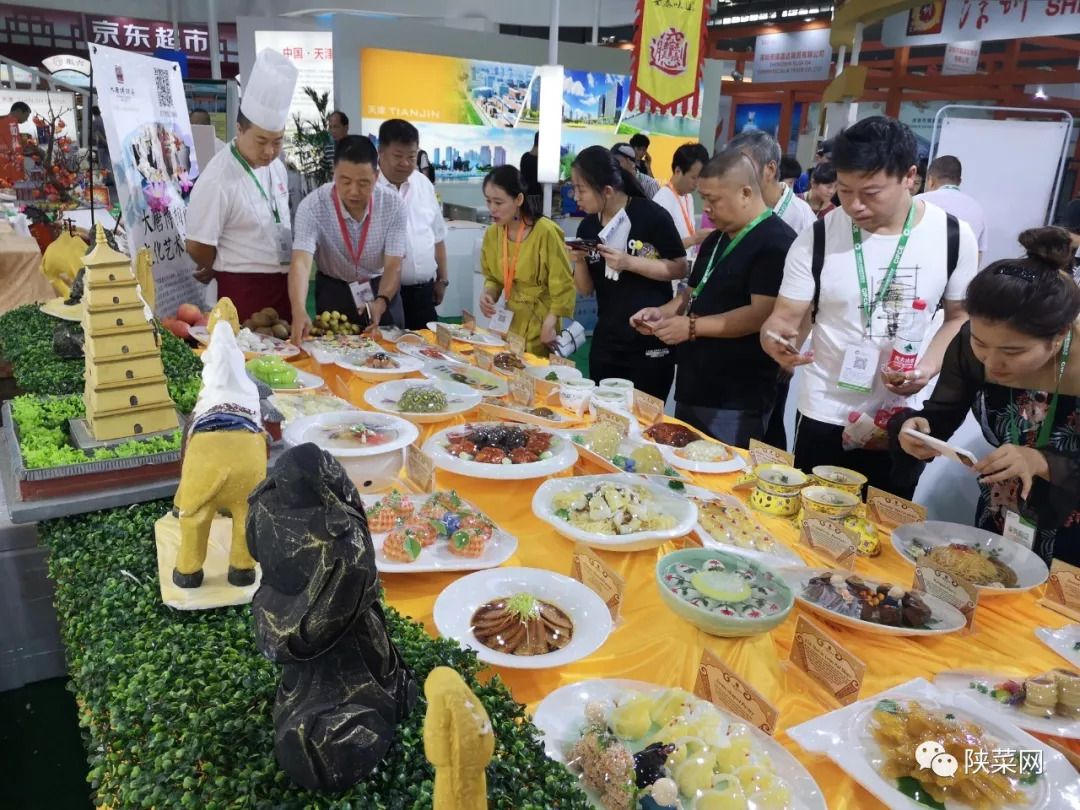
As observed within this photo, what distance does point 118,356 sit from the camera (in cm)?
165

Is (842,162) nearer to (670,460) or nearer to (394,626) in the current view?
(670,460)

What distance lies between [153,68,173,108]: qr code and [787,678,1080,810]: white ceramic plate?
3427mm

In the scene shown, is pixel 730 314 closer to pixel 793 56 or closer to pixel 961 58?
pixel 961 58

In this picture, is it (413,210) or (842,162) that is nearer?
(842,162)

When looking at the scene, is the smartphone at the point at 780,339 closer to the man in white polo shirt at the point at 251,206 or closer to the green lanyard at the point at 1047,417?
the green lanyard at the point at 1047,417

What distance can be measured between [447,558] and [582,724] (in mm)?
534

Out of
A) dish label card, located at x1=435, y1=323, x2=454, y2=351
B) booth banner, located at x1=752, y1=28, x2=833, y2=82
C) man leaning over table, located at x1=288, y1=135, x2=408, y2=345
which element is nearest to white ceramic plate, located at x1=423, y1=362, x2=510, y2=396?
dish label card, located at x1=435, y1=323, x2=454, y2=351

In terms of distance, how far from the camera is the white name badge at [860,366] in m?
2.21

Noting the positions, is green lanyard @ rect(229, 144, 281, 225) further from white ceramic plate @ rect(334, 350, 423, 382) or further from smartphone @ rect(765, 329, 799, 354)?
smartphone @ rect(765, 329, 799, 354)

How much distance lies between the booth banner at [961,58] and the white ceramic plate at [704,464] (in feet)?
39.3

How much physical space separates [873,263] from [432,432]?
1.47m

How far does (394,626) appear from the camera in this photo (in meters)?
1.21

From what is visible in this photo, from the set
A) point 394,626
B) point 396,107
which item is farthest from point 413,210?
point 396,107

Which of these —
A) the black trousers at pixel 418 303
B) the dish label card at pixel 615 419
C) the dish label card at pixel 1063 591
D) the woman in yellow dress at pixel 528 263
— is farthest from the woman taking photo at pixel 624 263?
the dish label card at pixel 1063 591
